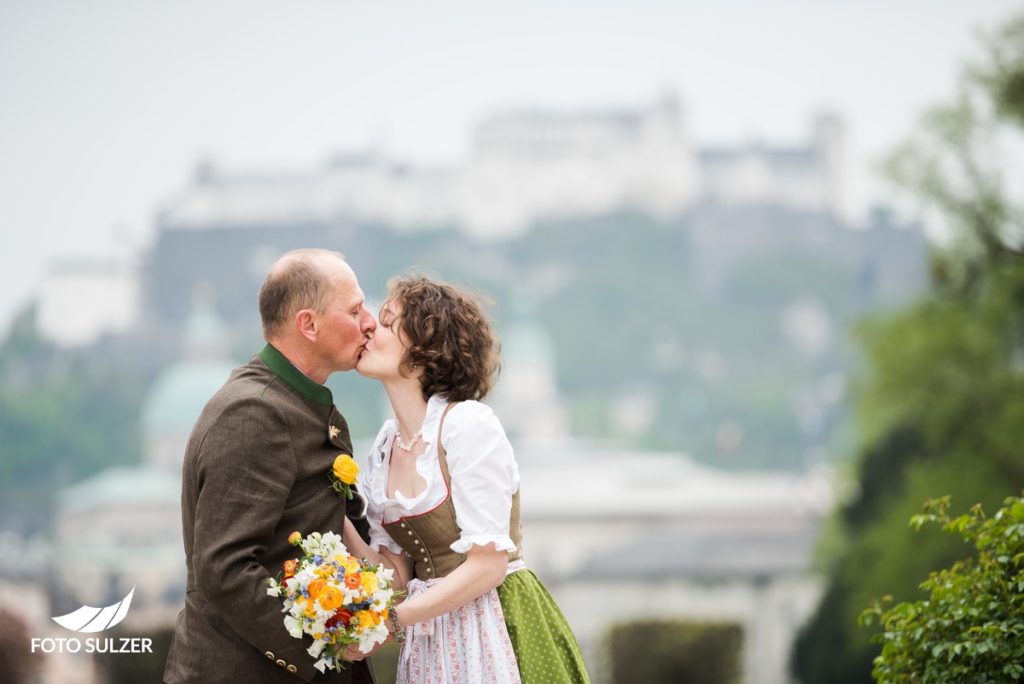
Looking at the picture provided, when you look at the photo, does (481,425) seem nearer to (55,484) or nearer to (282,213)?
(55,484)

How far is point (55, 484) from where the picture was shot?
93125 millimetres

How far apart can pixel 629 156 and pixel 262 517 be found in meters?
112

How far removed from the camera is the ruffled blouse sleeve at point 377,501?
→ 401 cm

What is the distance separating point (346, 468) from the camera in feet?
12.5

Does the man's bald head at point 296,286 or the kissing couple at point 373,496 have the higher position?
the man's bald head at point 296,286

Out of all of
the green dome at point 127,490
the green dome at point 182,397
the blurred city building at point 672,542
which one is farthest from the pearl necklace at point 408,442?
the green dome at point 182,397

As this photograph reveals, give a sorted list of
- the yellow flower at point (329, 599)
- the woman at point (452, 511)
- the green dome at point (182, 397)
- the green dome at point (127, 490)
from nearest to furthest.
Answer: the yellow flower at point (329, 599)
the woman at point (452, 511)
the green dome at point (127, 490)
the green dome at point (182, 397)

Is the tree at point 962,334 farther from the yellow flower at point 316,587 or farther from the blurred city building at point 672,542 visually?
the yellow flower at point 316,587

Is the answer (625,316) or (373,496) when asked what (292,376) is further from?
(625,316)

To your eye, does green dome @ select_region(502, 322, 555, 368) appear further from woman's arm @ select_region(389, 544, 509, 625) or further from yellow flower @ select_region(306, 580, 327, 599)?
yellow flower @ select_region(306, 580, 327, 599)

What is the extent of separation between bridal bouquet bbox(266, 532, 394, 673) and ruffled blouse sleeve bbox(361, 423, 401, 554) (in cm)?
31

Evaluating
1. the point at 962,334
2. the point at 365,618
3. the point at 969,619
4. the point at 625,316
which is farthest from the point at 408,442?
the point at 625,316

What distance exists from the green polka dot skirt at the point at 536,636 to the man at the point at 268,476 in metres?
0.41

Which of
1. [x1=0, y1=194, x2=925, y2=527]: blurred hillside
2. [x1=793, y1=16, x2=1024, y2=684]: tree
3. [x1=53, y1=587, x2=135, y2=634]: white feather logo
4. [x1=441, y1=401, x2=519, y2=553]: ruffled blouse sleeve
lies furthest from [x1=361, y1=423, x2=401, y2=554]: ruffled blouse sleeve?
[x1=0, y1=194, x2=925, y2=527]: blurred hillside
